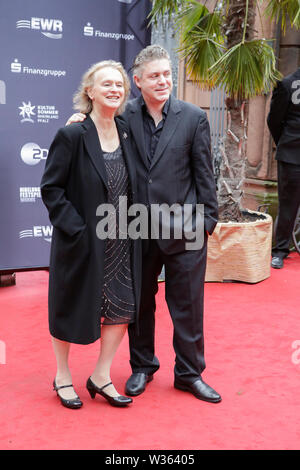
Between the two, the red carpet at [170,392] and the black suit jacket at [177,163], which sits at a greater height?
the black suit jacket at [177,163]

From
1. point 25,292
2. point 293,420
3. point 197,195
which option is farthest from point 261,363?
point 25,292

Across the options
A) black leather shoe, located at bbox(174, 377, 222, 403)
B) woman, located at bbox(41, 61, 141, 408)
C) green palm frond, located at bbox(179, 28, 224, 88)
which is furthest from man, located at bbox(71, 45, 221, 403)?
green palm frond, located at bbox(179, 28, 224, 88)

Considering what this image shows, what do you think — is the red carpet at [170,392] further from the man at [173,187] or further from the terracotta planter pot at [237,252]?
the terracotta planter pot at [237,252]

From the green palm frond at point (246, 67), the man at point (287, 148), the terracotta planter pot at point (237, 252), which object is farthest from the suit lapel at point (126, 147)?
the man at point (287, 148)

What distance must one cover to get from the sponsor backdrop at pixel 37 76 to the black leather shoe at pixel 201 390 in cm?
252

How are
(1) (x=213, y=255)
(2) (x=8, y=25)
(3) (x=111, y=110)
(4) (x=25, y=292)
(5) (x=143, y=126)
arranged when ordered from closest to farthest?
(3) (x=111, y=110) < (5) (x=143, y=126) < (2) (x=8, y=25) < (4) (x=25, y=292) < (1) (x=213, y=255)

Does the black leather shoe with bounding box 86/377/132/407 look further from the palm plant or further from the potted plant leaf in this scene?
the palm plant

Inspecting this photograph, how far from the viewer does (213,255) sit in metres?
5.95

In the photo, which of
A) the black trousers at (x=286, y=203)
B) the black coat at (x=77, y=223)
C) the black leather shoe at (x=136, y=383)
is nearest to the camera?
the black coat at (x=77, y=223)

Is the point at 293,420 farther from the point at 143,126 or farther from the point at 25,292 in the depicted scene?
the point at 25,292

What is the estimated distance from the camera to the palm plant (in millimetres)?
5605

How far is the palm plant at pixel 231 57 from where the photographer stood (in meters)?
5.61
